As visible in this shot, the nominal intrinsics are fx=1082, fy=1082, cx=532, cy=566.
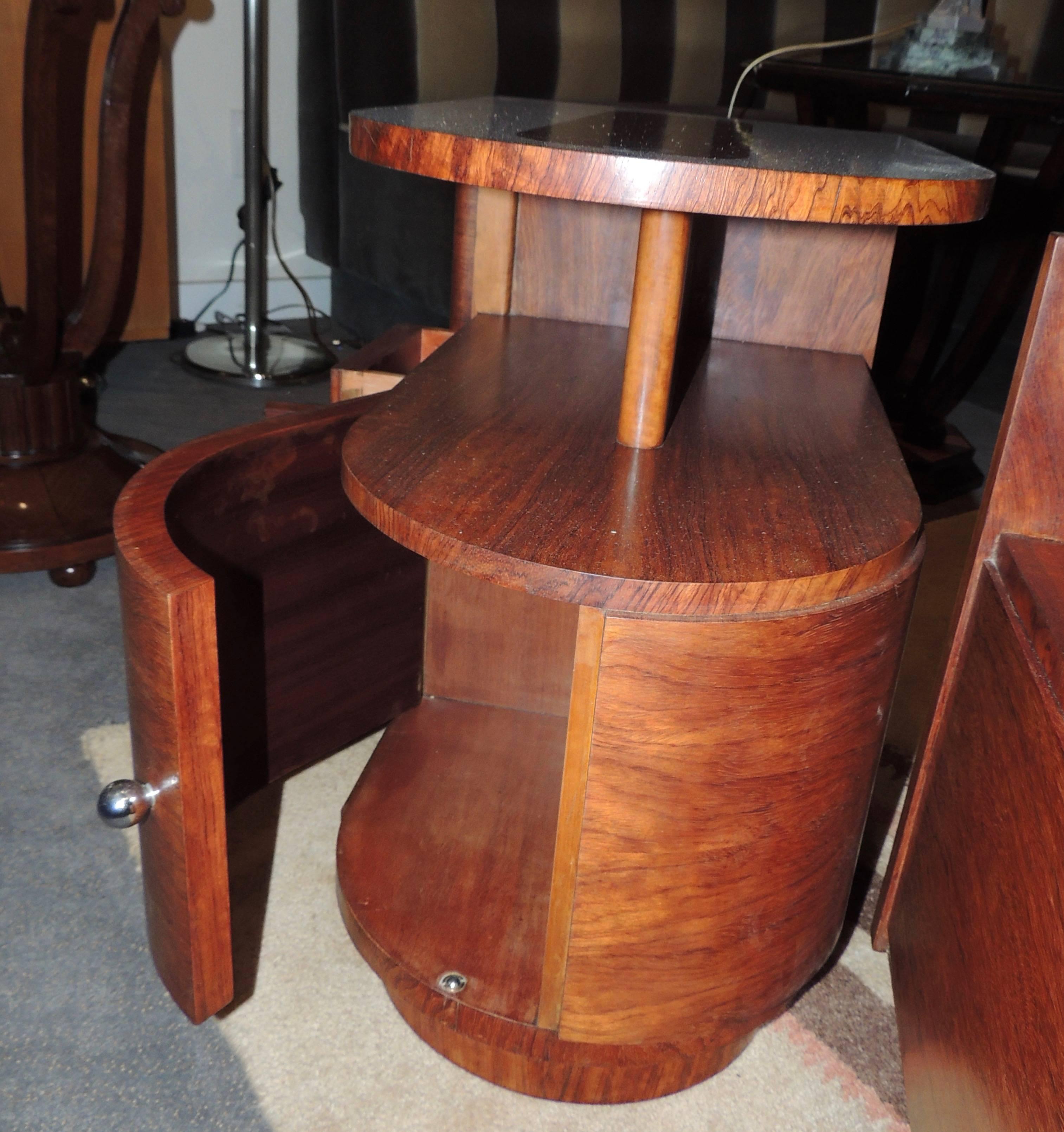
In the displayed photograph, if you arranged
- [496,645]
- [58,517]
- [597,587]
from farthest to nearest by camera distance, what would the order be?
[58,517] → [496,645] → [597,587]

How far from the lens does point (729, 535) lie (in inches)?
22.6

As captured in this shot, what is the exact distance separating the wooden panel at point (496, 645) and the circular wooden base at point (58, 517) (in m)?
0.47

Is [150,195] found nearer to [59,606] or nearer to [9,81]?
[9,81]

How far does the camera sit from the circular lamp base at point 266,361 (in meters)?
2.02

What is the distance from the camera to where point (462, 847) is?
85 cm

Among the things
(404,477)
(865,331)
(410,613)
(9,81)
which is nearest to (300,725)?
(410,613)

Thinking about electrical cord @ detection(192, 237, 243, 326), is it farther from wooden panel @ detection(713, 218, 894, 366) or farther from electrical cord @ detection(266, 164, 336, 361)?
wooden panel @ detection(713, 218, 894, 366)

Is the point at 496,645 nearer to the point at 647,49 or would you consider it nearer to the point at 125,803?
the point at 125,803

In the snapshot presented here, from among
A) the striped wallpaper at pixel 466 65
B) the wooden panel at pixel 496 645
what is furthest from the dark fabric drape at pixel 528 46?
the wooden panel at pixel 496 645

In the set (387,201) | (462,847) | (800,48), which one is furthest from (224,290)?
(462,847)

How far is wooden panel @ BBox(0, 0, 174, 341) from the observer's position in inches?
71.6

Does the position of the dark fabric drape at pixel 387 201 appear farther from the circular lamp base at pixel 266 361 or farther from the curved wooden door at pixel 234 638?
the curved wooden door at pixel 234 638

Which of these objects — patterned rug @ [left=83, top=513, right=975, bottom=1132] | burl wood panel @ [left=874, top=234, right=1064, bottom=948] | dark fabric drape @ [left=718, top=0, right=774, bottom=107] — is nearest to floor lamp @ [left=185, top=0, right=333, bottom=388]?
dark fabric drape @ [left=718, top=0, right=774, bottom=107]

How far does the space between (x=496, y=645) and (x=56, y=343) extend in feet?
2.36
